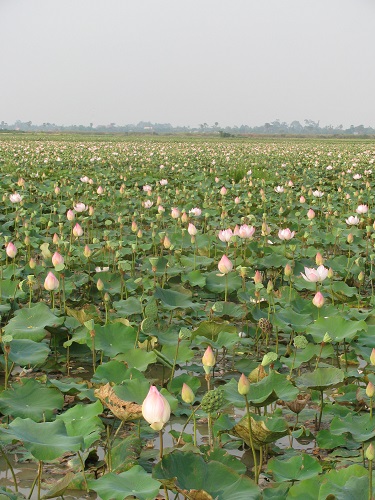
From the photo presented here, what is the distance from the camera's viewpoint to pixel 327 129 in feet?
445

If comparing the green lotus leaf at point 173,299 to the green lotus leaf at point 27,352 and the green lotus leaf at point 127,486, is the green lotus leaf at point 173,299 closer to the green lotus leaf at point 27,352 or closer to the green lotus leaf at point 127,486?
the green lotus leaf at point 27,352

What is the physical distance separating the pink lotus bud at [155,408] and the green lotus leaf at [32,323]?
1092 millimetres

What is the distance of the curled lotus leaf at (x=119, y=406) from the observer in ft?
5.45

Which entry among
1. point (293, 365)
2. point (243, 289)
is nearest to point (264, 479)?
point (293, 365)

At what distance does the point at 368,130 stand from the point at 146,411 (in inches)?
5185

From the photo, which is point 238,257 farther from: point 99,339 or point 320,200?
point 320,200

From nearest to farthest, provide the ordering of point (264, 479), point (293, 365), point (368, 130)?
point (264, 479), point (293, 365), point (368, 130)

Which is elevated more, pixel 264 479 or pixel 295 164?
pixel 295 164

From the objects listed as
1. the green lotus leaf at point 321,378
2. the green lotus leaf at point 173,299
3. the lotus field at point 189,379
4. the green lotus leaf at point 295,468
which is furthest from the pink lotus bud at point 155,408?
the green lotus leaf at point 173,299

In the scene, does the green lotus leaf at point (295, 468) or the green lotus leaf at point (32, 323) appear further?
the green lotus leaf at point (32, 323)

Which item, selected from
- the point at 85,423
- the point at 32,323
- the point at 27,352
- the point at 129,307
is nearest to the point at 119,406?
the point at 85,423

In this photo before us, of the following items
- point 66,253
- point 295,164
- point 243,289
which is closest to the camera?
point 243,289

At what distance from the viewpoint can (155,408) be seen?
1396 millimetres

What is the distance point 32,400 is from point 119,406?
0.38 m
